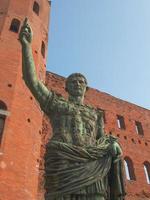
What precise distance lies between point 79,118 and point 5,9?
13.9m

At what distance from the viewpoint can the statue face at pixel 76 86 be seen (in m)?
3.60

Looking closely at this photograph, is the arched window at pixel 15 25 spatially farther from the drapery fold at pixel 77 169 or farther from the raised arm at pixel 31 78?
the drapery fold at pixel 77 169

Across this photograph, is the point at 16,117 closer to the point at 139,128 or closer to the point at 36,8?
the point at 36,8

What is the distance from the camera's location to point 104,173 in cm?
289

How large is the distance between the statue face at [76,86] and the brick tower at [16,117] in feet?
23.0

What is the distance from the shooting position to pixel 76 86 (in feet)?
11.8

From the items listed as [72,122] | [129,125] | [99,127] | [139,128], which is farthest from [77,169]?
[139,128]

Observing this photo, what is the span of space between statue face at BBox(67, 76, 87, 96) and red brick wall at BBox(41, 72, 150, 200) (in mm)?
12880

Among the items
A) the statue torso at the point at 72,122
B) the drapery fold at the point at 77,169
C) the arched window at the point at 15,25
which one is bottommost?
the drapery fold at the point at 77,169

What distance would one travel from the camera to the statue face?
3598 mm

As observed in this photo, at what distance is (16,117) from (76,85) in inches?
334

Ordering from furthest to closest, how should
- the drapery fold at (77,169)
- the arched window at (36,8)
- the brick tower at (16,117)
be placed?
Result: 1. the arched window at (36,8)
2. the brick tower at (16,117)
3. the drapery fold at (77,169)

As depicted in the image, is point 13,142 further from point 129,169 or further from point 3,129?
point 129,169

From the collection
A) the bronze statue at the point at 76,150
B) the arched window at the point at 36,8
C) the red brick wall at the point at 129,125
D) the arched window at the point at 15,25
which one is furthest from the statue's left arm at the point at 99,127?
the arched window at the point at 36,8
